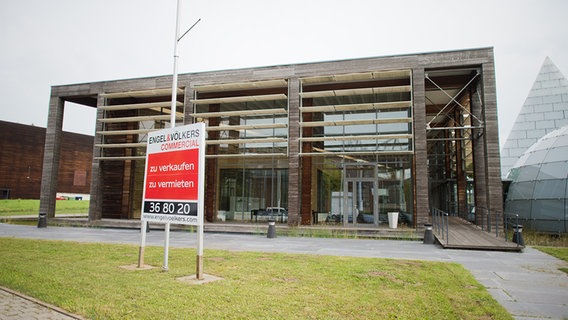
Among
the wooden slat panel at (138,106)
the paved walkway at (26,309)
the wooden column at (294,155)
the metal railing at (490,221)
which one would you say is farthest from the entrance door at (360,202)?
the paved walkway at (26,309)

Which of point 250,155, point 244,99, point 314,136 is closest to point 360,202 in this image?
point 314,136

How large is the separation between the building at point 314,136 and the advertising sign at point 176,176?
33.5 feet

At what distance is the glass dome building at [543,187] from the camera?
1830 cm

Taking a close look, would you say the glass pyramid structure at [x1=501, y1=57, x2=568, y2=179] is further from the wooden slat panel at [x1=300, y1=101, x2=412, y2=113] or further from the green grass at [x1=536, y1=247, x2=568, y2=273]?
the green grass at [x1=536, y1=247, x2=568, y2=273]

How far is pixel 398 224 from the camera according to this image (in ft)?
63.6

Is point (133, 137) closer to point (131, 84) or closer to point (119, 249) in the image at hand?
point (131, 84)

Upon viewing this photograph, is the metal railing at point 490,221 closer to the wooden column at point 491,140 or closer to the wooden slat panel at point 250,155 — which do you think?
the wooden column at point 491,140

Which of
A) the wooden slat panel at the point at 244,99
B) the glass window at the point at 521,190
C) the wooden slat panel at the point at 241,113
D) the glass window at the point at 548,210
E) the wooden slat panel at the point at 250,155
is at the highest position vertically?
the wooden slat panel at the point at 244,99

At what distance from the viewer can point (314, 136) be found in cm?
2150

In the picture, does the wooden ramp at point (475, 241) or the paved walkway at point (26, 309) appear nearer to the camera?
the paved walkway at point (26, 309)

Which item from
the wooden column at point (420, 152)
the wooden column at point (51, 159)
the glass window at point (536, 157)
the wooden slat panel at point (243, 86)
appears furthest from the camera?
the wooden column at point (51, 159)

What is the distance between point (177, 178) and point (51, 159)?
19.0 m

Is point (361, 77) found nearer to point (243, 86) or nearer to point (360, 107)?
point (360, 107)

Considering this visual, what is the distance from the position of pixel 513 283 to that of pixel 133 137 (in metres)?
22.9
